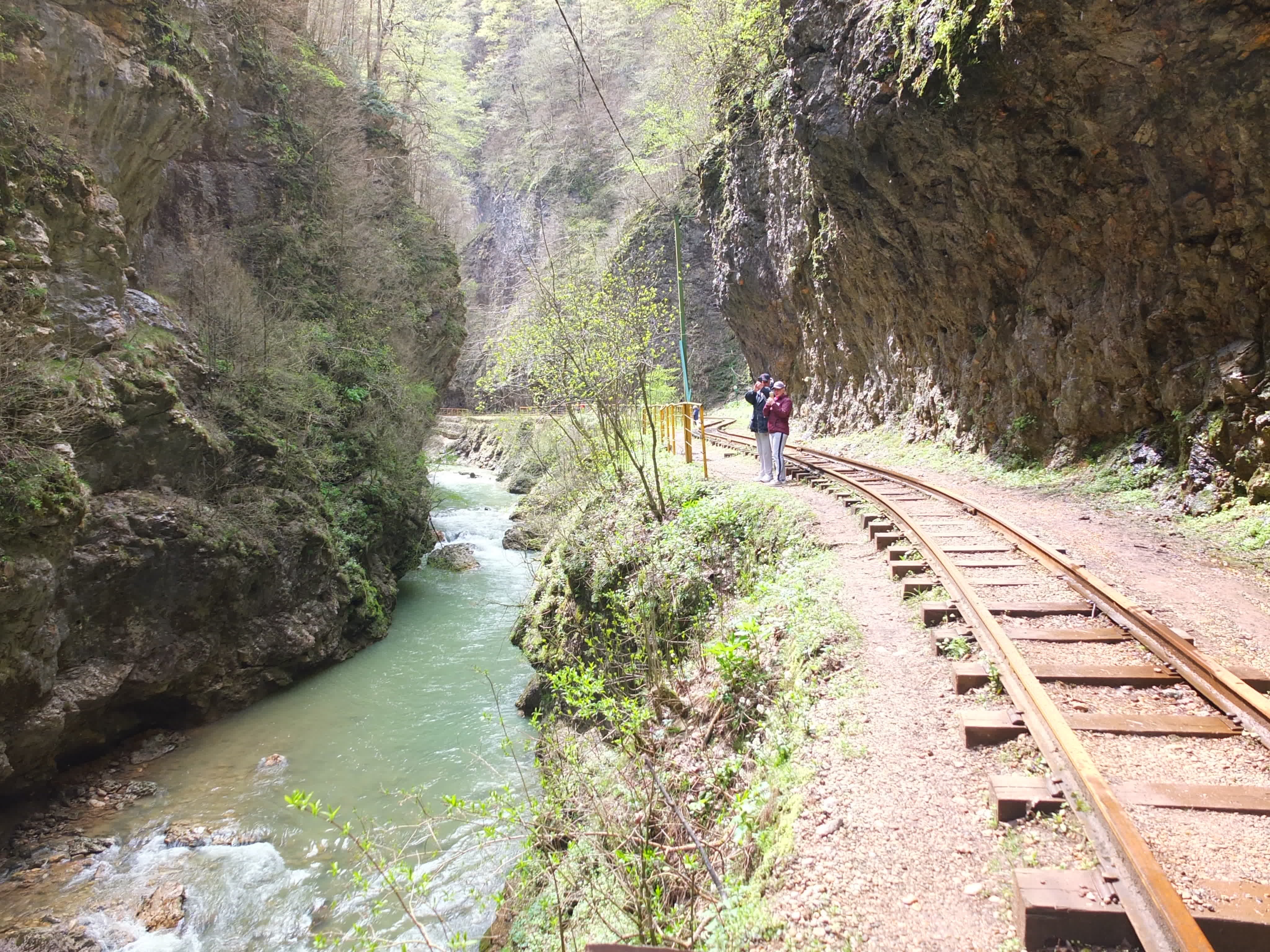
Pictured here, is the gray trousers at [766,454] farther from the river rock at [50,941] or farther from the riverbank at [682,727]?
the river rock at [50,941]

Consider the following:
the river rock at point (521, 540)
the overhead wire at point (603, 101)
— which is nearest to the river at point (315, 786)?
the river rock at point (521, 540)

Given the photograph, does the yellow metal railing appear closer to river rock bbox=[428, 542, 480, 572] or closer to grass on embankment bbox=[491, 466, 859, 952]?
grass on embankment bbox=[491, 466, 859, 952]

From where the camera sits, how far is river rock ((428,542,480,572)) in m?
19.8

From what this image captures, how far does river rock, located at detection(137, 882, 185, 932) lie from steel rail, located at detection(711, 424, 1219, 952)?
8.25 m

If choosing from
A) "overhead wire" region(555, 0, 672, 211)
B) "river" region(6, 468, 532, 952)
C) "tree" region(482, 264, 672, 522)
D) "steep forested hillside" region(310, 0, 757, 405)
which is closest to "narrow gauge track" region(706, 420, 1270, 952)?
"river" region(6, 468, 532, 952)

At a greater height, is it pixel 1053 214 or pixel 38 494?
pixel 1053 214

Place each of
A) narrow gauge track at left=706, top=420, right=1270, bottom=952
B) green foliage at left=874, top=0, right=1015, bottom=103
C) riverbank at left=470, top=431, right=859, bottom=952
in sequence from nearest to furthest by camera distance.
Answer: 1. narrow gauge track at left=706, top=420, right=1270, bottom=952
2. riverbank at left=470, top=431, right=859, bottom=952
3. green foliage at left=874, top=0, right=1015, bottom=103

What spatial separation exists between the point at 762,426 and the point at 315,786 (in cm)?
894

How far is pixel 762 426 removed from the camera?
1209 cm

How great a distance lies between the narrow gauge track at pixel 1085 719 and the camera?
256cm

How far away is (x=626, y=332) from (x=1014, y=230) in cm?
678

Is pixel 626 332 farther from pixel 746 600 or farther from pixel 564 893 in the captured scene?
pixel 564 893

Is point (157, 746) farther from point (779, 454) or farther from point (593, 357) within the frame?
point (779, 454)

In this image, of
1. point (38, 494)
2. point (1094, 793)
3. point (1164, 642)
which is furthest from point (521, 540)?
point (1094, 793)
